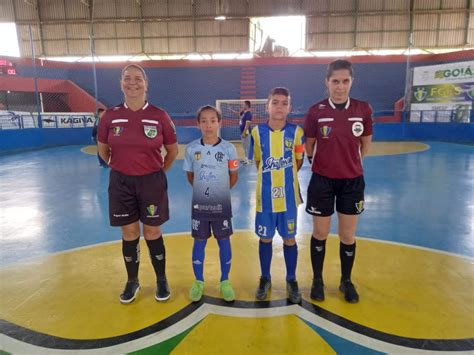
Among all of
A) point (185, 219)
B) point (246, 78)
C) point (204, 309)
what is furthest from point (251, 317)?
point (246, 78)

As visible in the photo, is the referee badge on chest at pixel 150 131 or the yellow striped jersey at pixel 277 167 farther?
the yellow striped jersey at pixel 277 167

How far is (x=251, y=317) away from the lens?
2.80 m

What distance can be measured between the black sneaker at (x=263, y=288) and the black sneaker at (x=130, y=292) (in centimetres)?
106

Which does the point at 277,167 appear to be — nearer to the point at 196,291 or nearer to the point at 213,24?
the point at 196,291

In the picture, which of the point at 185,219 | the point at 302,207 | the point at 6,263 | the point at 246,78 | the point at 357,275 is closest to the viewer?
the point at 357,275

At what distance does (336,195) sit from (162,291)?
67.6 inches

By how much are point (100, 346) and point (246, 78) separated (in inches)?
843

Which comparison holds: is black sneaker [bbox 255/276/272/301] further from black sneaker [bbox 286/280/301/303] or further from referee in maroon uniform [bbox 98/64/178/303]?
referee in maroon uniform [bbox 98/64/178/303]

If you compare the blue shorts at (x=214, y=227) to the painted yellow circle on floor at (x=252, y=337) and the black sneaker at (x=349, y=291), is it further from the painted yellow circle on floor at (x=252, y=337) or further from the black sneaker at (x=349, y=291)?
the black sneaker at (x=349, y=291)

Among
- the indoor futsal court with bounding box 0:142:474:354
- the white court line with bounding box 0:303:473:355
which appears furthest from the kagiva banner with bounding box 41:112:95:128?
the white court line with bounding box 0:303:473:355

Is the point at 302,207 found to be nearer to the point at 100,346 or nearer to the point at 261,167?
the point at 261,167

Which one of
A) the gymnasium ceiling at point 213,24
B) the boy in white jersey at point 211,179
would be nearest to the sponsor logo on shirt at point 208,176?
the boy in white jersey at point 211,179

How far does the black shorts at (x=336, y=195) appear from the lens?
296 centimetres

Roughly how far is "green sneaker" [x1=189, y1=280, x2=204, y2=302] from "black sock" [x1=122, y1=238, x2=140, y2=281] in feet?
1.77
